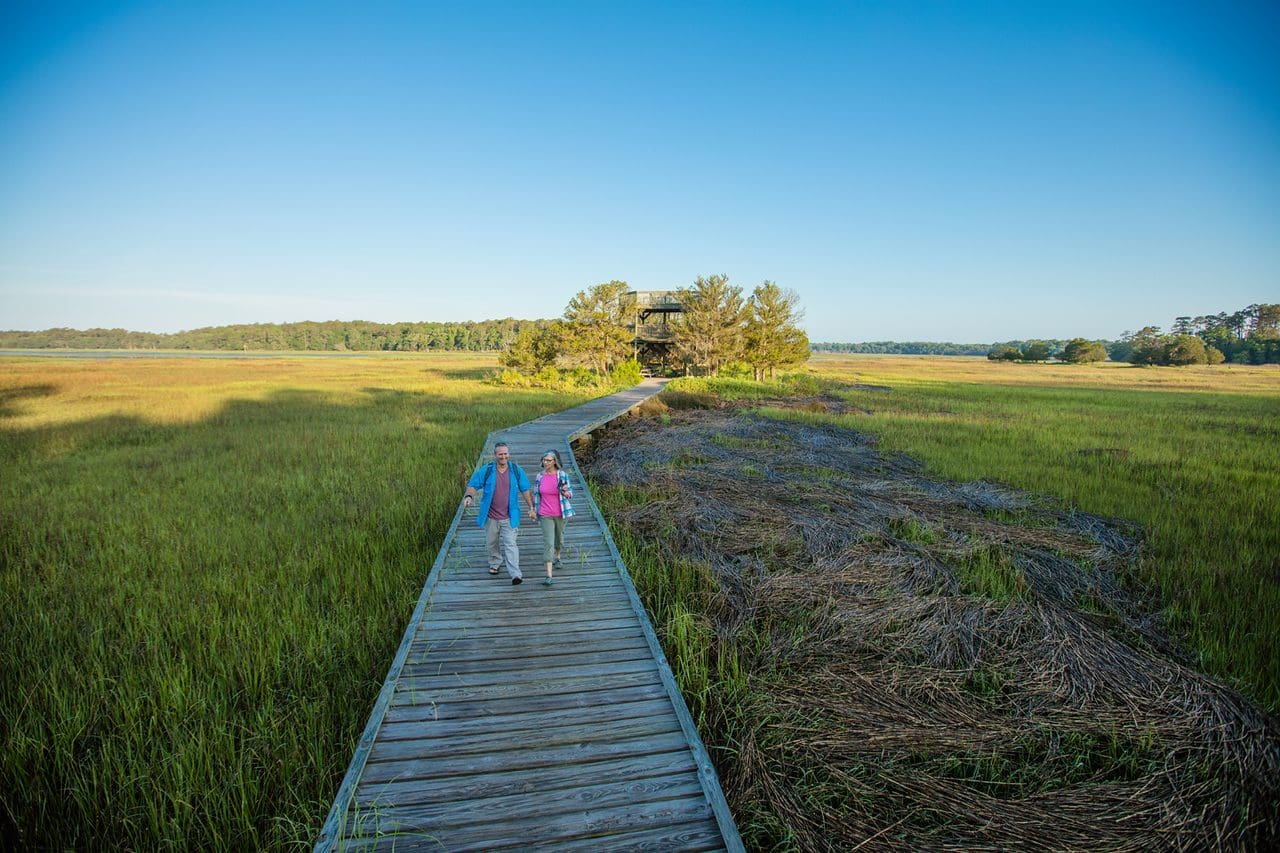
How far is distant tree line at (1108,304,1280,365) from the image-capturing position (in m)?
79.6

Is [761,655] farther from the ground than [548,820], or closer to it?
closer to it

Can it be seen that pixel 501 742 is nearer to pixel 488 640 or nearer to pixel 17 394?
pixel 488 640

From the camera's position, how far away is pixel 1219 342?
326ft

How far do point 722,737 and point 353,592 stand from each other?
14.5 feet

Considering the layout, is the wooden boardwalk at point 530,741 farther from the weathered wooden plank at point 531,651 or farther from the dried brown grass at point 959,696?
the dried brown grass at point 959,696

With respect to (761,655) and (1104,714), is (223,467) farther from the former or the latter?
(1104,714)

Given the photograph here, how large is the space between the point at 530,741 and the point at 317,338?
613 feet

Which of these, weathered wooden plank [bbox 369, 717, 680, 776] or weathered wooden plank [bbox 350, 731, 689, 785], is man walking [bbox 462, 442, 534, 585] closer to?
weathered wooden plank [bbox 369, 717, 680, 776]

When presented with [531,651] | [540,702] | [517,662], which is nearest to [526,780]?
[540,702]

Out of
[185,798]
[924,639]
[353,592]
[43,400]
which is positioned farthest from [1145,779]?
[43,400]

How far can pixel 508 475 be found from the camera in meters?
5.44

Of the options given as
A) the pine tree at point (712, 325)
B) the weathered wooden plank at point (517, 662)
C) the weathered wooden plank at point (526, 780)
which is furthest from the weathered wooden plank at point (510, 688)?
the pine tree at point (712, 325)

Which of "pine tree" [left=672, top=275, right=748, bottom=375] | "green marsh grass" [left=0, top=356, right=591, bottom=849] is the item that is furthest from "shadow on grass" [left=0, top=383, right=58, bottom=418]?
"pine tree" [left=672, top=275, right=748, bottom=375]

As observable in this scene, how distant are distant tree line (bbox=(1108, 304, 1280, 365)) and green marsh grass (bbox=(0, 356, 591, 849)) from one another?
111 metres
